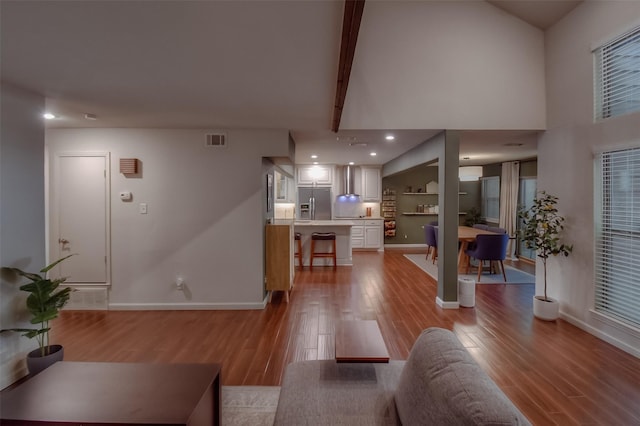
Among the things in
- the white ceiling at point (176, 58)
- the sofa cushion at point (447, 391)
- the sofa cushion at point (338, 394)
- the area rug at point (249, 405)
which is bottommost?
the area rug at point (249, 405)

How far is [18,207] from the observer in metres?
2.54

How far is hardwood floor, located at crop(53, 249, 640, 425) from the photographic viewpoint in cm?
238

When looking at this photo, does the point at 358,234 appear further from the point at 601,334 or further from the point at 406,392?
the point at 406,392

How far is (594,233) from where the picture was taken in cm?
349

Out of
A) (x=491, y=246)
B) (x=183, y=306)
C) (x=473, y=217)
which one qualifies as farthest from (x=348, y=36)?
(x=473, y=217)

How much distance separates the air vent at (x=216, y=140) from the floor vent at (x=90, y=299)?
7.79 ft

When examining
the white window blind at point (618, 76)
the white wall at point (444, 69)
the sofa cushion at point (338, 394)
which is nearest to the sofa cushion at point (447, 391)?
the sofa cushion at point (338, 394)

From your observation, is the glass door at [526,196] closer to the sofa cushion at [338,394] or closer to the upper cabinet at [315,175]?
the upper cabinet at [315,175]

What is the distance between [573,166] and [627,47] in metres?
1.26

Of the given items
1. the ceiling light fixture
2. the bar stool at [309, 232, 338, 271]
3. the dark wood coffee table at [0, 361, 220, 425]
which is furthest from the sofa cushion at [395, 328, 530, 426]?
the ceiling light fixture

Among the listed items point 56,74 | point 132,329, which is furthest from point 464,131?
point 132,329

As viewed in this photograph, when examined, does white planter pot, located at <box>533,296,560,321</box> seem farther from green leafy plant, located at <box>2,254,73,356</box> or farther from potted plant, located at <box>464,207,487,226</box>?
potted plant, located at <box>464,207,487,226</box>

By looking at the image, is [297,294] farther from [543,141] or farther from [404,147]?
[543,141]

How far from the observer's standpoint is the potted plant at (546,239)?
3.82 metres
